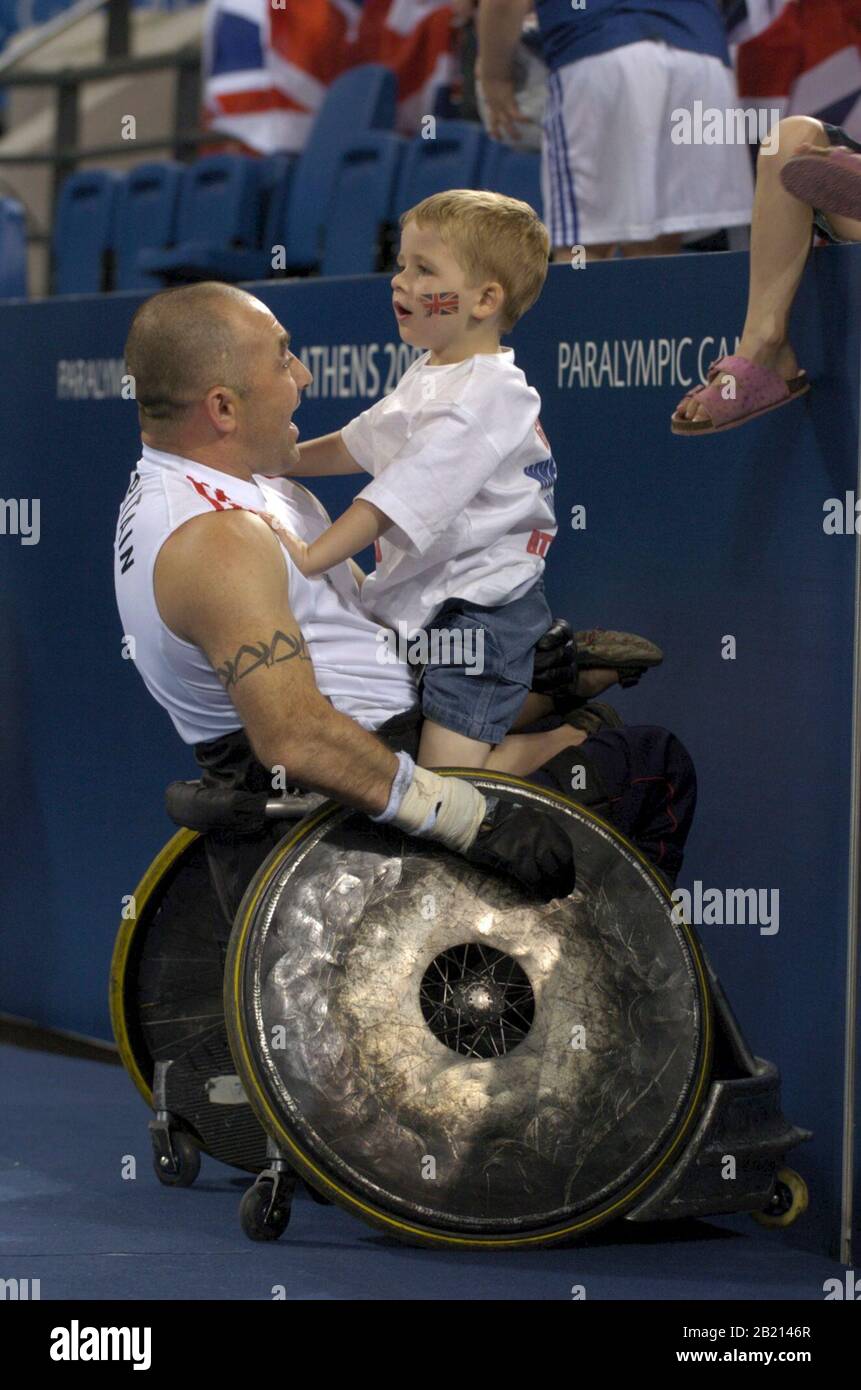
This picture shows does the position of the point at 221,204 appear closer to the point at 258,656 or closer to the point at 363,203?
the point at 363,203

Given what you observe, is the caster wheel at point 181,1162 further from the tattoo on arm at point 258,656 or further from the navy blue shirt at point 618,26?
the navy blue shirt at point 618,26

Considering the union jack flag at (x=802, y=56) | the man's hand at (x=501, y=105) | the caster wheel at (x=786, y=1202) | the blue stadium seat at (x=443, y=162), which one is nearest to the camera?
the caster wheel at (x=786, y=1202)

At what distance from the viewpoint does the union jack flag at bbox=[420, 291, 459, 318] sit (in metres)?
3.52

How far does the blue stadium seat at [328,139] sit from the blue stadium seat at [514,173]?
109 cm

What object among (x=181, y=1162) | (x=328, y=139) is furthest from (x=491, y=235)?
(x=328, y=139)

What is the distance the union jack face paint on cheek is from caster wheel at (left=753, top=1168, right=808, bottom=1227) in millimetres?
1676

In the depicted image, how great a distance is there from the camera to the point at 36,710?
553 centimetres

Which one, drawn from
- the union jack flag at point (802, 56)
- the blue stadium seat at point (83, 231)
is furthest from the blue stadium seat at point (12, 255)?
the union jack flag at point (802, 56)

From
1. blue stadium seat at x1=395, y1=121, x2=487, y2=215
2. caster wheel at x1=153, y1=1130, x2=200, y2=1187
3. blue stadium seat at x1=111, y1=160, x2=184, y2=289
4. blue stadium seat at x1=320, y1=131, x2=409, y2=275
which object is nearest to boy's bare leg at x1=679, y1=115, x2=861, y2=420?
caster wheel at x1=153, y1=1130, x2=200, y2=1187

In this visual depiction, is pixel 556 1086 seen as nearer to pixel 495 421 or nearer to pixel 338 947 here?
pixel 338 947

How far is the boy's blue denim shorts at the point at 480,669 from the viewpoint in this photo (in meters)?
3.53

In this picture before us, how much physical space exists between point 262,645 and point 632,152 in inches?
95.8

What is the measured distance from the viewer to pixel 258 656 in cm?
328
